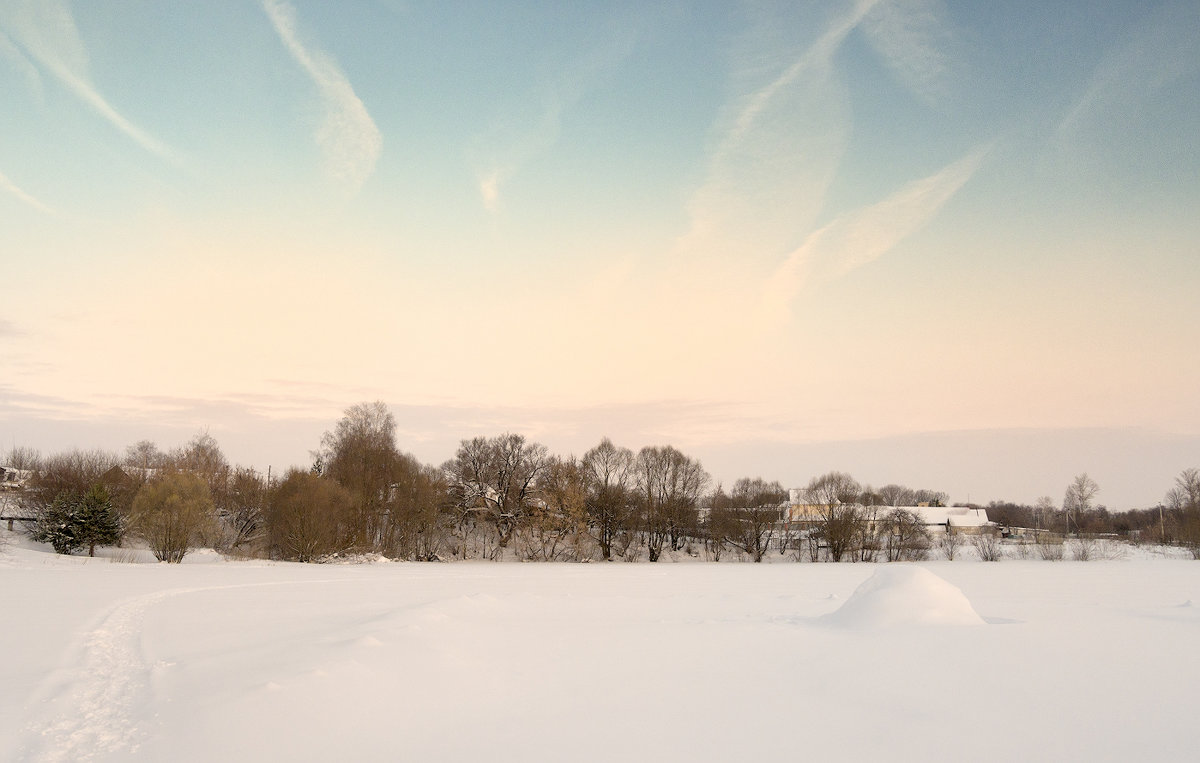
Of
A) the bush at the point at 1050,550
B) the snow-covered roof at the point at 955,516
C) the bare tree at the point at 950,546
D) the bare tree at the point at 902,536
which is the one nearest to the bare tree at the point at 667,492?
the bare tree at the point at 902,536

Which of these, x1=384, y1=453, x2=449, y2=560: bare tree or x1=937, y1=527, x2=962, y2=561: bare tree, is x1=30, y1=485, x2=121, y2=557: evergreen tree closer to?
x1=384, y1=453, x2=449, y2=560: bare tree

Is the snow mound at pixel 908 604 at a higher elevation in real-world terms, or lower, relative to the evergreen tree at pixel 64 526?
higher

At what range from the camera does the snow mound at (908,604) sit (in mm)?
10188

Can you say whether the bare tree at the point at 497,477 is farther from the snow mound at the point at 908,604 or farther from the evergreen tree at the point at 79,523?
the snow mound at the point at 908,604

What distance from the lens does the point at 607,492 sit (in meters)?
61.1

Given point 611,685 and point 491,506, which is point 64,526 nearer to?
point 491,506

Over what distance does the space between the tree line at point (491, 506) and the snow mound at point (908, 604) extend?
36138 mm

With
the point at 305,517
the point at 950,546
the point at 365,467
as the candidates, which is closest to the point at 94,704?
the point at 305,517

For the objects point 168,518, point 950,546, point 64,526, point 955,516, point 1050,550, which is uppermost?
point 955,516

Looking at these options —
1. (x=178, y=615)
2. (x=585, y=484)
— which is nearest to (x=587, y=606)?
(x=178, y=615)

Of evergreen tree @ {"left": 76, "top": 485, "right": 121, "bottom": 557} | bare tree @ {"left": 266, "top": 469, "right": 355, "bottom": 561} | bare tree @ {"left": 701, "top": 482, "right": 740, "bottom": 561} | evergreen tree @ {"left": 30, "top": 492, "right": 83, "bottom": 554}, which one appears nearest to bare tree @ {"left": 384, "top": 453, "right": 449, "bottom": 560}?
bare tree @ {"left": 266, "top": 469, "right": 355, "bottom": 561}

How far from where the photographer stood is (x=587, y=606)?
54.5 ft

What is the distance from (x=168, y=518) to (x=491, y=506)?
27.0 meters

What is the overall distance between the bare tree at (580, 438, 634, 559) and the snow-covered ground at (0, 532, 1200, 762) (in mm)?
46443
